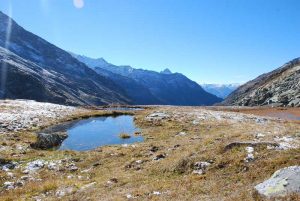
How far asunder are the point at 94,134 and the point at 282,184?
3003 cm

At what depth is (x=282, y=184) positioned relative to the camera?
13.6 metres

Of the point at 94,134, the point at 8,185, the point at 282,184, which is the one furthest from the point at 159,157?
the point at 94,134

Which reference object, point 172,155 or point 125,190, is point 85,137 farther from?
point 125,190

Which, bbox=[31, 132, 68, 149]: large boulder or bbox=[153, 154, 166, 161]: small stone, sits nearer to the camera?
bbox=[153, 154, 166, 161]: small stone

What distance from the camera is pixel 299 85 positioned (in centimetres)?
12962

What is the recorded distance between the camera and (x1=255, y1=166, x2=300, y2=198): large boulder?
515 inches

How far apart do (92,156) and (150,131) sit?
1352cm

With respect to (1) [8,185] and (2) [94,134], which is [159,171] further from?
(2) [94,134]

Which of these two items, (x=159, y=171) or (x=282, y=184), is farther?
(x=159, y=171)

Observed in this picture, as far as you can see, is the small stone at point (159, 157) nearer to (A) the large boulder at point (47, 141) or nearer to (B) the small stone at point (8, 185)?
(B) the small stone at point (8, 185)

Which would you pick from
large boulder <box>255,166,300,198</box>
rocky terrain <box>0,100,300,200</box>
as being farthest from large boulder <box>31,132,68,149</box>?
large boulder <box>255,166,300,198</box>

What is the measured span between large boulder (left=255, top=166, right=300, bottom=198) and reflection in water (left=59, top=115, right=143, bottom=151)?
21.5 m

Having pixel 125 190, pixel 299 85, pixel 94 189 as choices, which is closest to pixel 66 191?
pixel 94 189

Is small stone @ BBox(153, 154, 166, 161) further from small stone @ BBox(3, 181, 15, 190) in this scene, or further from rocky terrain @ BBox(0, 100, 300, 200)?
small stone @ BBox(3, 181, 15, 190)
